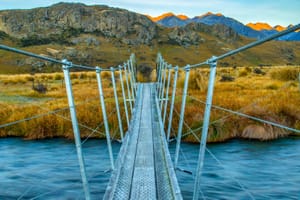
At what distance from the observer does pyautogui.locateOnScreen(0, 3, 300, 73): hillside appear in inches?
3178

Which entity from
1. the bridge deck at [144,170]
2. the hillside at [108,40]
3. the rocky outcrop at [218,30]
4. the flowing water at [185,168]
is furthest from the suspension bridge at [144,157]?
the rocky outcrop at [218,30]

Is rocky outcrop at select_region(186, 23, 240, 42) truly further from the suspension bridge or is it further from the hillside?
the suspension bridge

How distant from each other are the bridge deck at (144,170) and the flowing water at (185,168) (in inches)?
21.4

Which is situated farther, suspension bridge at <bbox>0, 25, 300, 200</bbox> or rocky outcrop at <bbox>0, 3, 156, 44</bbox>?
rocky outcrop at <bbox>0, 3, 156, 44</bbox>

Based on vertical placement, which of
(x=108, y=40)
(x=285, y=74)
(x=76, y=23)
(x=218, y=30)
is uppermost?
(x=76, y=23)

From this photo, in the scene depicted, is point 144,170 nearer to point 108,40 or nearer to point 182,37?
point 182,37

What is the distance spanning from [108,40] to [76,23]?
24.2 meters

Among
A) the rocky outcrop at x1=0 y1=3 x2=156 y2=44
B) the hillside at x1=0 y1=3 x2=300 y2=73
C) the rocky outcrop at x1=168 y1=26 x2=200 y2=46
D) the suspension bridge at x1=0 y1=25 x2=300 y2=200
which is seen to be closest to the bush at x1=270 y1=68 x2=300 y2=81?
the suspension bridge at x1=0 y1=25 x2=300 y2=200

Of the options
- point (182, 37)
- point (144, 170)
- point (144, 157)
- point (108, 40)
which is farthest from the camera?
point (108, 40)

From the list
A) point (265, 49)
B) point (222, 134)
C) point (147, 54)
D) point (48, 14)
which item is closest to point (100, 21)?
Answer: point (48, 14)

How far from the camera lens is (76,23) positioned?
128 m

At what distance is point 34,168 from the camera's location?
873 cm

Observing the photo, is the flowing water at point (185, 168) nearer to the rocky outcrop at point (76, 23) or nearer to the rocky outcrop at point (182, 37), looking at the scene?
the rocky outcrop at point (182, 37)

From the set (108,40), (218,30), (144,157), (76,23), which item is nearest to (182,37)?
(108,40)
